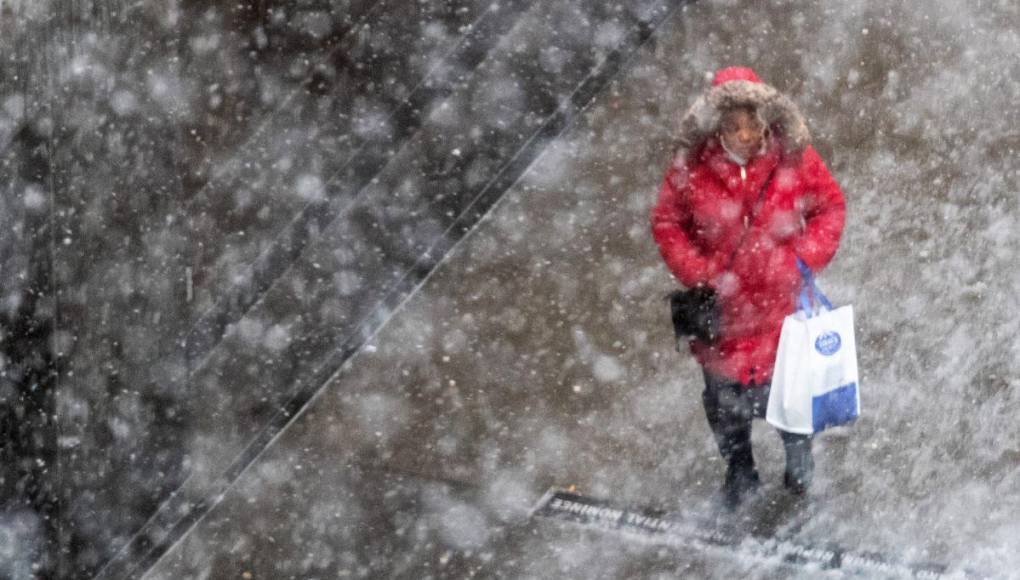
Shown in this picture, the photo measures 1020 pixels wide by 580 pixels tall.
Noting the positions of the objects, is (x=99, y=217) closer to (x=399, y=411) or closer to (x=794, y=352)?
(x=399, y=411)

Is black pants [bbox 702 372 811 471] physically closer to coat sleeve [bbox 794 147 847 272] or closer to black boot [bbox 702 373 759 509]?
black boot [bbox 702 373 759 509]

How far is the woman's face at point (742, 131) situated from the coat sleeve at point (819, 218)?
237 millimetres

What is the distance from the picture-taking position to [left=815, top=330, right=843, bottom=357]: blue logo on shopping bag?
3.56m

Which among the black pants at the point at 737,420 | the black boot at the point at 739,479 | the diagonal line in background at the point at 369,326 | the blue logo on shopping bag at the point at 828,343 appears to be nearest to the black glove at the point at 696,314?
the black pants at the point at 737,420

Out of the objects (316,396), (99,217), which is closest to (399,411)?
(316,396)

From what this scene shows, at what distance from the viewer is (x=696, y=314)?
12.3 feet

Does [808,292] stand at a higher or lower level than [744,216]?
lower

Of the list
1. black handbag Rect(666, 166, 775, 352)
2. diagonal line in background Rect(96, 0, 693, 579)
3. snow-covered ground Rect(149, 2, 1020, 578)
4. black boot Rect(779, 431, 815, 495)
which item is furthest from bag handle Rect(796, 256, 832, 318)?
diagonal line in background Rect(96, 0, 693, 579)

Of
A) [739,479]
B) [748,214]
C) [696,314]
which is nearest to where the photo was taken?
[748,214]

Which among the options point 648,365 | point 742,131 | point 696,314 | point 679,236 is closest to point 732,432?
point 648,365

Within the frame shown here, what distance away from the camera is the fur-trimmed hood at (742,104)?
3283 millimetres

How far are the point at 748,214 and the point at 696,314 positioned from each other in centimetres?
41

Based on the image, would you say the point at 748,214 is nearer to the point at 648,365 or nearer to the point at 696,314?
the point at 696,314

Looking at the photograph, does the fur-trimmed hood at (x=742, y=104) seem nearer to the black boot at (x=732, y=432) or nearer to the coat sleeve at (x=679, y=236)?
the coat sleeve at (x=679, y=236)
